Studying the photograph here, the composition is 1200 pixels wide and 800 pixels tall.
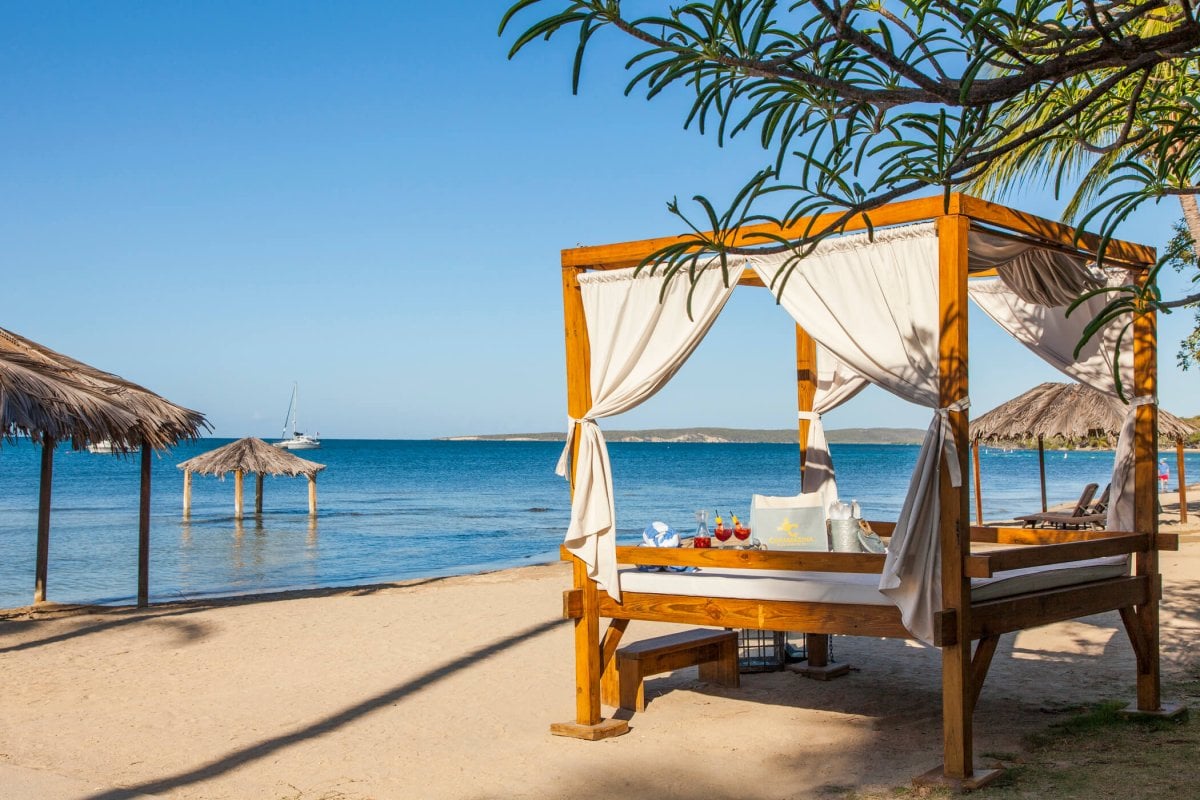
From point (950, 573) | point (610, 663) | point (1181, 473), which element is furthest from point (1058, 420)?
point (950, 573)

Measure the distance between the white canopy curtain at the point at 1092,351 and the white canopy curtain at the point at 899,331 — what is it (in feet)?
3.30

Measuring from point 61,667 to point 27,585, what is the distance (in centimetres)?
781

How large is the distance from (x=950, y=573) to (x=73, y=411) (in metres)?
6.78

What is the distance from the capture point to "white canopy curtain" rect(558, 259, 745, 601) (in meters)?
4.88

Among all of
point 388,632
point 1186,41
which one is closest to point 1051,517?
point 388,632

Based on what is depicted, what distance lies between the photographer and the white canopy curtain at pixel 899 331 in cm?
409

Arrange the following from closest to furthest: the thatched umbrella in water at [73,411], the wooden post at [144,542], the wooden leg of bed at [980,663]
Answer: the wooden leg of bed at [980,663] → the thatched umbrella in water at [73,411] → the wooden post at [144,542]

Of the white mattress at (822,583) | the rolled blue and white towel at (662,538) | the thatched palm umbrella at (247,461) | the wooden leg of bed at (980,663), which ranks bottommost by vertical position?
the wooden leg of bed at (980,663)

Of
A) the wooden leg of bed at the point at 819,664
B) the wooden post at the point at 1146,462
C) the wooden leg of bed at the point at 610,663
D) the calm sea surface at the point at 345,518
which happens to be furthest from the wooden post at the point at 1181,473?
the wooden leg of bed at the point at 610,663

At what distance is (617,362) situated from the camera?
16.4ft

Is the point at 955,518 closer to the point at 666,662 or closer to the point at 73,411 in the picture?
the point at 666,662

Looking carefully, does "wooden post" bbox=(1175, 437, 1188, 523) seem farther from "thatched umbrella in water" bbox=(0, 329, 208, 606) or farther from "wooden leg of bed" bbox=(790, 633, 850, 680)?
"thatched umbrella in water" bbox=(0, 329, 208, 606)

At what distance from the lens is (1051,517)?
13219mm

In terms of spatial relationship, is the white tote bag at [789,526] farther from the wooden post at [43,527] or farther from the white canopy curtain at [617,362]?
the wooden post at [43,527]
